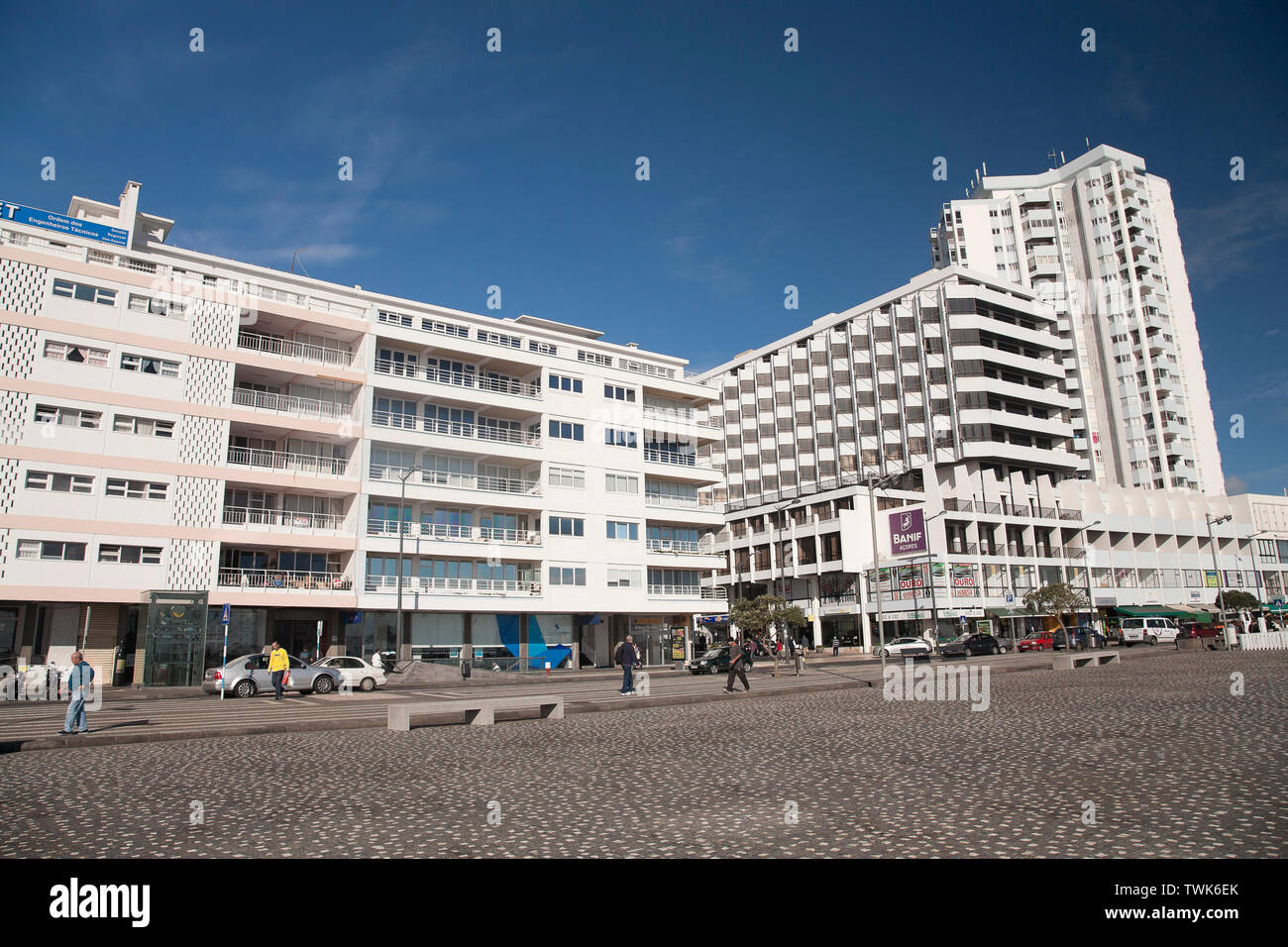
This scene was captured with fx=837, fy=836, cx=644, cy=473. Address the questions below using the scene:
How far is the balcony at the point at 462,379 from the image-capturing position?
4881 centimetres

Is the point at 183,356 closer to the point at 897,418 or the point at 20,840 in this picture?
the point at 20,840

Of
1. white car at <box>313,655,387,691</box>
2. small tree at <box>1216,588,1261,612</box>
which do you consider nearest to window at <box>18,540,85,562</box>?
white car at <box>313,655,387,691</box>

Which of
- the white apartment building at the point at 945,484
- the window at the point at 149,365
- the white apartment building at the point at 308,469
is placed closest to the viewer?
the white apartment building at the point at 308,469

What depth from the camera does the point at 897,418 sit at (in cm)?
8725

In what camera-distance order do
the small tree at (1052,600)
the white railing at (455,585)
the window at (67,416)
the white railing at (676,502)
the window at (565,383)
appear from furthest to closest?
1. the small tree at (1052,600)
2. the white railing at (676,502)
3. the window at (565,383)
4. the white railing at (455,585)
5. the window at (67,416)

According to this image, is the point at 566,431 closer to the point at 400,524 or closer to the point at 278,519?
the point at 400,524

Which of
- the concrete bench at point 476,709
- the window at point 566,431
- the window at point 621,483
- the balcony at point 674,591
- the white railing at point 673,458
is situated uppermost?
the window at point 566,431

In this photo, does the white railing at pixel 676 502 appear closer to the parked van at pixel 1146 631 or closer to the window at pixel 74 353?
the parked van at pixel 1146 631

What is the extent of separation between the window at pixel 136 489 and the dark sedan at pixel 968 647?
44913 millimetres

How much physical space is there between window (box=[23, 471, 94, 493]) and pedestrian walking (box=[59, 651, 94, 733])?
22.6m

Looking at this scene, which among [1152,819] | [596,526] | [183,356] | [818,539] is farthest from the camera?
[818,539]

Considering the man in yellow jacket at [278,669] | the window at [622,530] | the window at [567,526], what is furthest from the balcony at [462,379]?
the man in yellow jacket at [278,669]

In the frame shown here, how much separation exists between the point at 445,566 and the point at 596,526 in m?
10.2
